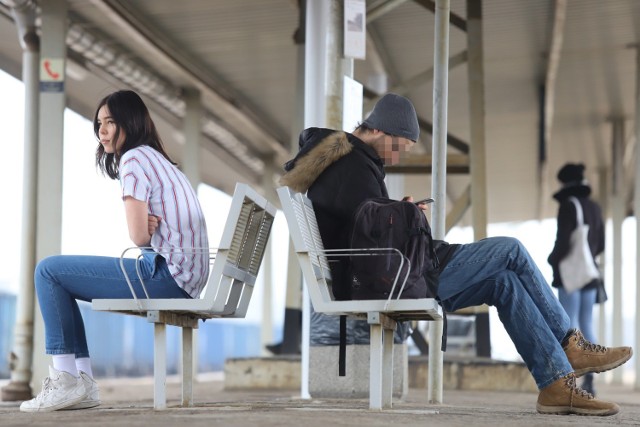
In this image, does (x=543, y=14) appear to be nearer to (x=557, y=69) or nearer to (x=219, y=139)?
(x=557, y=69)

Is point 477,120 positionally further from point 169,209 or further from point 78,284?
point 78,284

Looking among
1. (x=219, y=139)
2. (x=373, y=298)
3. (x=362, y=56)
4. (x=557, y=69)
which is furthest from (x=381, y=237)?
(x=219, y=139)

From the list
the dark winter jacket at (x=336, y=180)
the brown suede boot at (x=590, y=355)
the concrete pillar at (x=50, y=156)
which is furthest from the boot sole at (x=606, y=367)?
the concrete pillar at (x=50, y=156)

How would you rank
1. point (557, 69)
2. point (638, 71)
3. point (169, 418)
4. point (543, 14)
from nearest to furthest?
point (169, 418), point (543, 14), point (638, 71), point (557, 69)

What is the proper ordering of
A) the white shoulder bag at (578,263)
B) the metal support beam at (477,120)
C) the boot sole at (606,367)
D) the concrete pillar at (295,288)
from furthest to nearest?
1. the concrete pillar at (295,288)
2. the metal support beam at (477,120)
3. the white shoulder bag at (578,263)
4. the boot sole at (606,367)

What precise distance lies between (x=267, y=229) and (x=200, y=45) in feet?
32.4

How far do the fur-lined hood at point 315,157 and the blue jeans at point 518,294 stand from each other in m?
0.69

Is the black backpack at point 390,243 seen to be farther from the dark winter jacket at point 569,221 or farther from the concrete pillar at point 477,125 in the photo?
the concrete pillar at point 477,125

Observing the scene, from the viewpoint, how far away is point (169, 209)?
4422 mm

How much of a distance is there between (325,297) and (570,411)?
1151 millimetres

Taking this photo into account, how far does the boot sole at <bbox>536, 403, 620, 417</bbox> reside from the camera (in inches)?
177

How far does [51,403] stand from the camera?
4457mm

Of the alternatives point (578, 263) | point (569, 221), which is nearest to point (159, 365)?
point (578, 263)

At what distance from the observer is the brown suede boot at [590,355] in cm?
458
